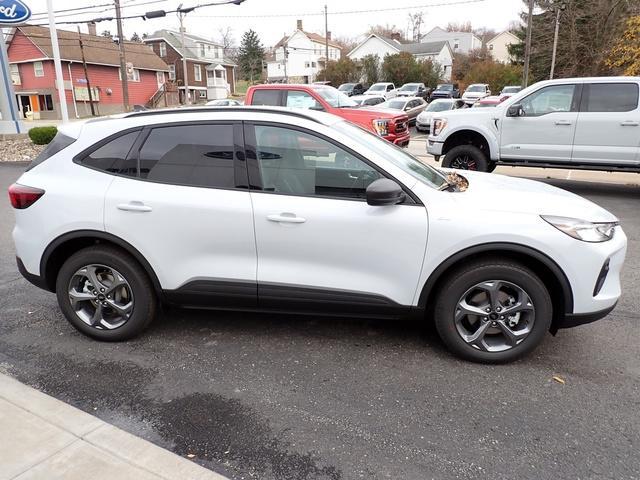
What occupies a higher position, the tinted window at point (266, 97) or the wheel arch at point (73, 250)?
the tinted window at point (266, 97)

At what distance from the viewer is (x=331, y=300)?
3.36 metres

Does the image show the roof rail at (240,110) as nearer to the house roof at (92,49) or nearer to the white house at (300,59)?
the house roof at (92,49)

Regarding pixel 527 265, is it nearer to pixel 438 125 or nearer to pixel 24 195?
pixel 24 195

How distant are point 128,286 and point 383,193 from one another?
77.4 inches

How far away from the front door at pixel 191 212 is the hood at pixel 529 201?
5.01 ft

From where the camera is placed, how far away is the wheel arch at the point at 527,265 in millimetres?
3117

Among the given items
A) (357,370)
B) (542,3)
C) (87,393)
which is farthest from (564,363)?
(542,3)

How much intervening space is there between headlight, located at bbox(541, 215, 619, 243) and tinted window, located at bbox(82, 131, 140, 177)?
112 inches

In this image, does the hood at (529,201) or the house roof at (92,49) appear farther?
the house roof at (92,49)

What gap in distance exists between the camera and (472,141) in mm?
9859

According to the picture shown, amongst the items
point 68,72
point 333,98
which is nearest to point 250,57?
point 68,72

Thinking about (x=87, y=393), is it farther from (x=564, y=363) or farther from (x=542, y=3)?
(x=542, y=3)

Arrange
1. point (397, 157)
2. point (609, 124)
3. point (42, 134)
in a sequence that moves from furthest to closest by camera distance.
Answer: point (42, 134) < point (609, 124) < point (397, 157)

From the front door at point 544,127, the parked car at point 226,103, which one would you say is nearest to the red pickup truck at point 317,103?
the parked car at point 226,103
